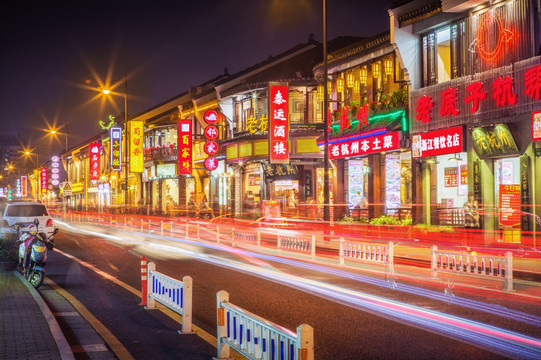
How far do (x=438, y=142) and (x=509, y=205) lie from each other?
21.9ft

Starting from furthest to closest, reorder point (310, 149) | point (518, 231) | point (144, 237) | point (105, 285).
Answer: point (310, 149)
point (144, 237)
point (518, 231)
point (105, 285)

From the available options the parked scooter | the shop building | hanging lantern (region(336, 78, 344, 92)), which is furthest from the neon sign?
the parked scooter

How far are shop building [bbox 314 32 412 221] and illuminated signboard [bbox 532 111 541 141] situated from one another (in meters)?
7.77

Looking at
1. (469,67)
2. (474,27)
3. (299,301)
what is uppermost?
(474,27)

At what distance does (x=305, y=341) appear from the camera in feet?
17.3

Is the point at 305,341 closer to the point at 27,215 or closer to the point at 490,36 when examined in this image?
the point at 490,36

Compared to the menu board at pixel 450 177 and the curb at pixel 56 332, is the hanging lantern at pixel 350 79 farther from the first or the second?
the curb at pixel 56 332

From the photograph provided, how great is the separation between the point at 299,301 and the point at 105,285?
17.4 ft

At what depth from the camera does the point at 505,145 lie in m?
21.9

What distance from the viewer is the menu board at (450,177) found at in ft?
84.5

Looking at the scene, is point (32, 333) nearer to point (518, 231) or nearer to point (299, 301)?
point (299, 301)

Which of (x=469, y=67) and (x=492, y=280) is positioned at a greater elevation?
(x=469, y=67)

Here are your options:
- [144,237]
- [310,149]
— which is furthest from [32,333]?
[310,149]

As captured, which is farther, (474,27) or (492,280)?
(474,27)
